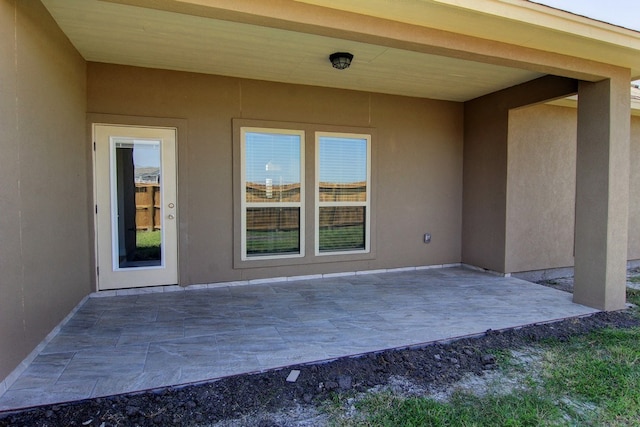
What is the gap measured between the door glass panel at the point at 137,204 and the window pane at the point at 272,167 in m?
1.13

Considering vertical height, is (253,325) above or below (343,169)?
below

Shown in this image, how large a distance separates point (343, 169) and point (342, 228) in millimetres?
866

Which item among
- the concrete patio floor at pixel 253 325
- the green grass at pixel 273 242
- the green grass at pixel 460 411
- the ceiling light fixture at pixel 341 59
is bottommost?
the green grass at pixel 460 411

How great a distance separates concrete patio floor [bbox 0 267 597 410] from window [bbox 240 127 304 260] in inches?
21.9

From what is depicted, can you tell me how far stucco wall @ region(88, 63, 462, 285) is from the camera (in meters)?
4.60

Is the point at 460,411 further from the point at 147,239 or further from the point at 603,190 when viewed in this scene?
the point at 147,239

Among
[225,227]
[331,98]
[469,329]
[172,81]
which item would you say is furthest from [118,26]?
[469,329]

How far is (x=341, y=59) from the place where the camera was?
4.04 m

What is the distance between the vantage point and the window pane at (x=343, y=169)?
218 inches

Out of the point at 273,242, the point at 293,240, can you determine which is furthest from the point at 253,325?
the point at 293,240

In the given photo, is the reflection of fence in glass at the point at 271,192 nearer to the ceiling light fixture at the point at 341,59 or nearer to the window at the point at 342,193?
the window at the point at 342,193

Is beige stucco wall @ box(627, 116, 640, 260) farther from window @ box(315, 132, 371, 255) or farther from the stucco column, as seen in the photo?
window @ box(315, 132, 371, 255)

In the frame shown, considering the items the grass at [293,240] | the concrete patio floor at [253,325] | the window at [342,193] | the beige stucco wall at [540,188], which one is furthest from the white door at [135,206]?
the beige stucco wall at [540,188]

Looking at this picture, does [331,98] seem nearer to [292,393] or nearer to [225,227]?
[225,227]
